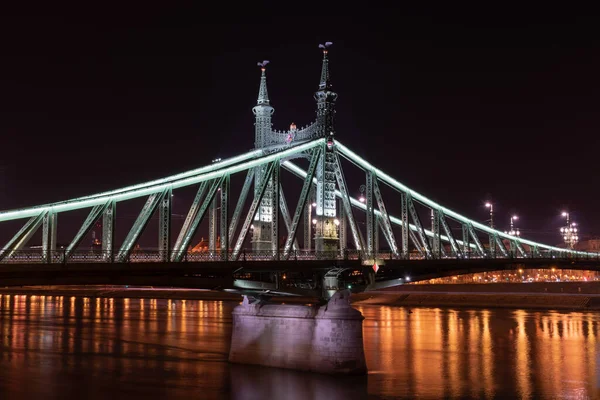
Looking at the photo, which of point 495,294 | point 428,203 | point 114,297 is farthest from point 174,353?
point 114,297

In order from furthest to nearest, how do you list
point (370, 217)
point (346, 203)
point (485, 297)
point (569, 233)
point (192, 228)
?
point (569, 233) → point (485, 297) → point (370, 217) → point (346, 203) → point (192, 228)

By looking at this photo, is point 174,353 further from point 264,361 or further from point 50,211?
point 50,211

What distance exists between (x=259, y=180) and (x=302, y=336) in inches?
743

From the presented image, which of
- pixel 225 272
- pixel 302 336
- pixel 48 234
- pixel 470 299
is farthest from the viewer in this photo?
pixel 470 299

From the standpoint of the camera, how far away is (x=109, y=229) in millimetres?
33312

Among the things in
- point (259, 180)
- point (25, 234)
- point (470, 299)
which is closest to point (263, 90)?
point (259, 180)

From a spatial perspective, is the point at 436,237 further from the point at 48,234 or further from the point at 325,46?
the point at 48,234

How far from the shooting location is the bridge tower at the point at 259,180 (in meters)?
48.0

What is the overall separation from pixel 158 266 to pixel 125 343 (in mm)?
17071

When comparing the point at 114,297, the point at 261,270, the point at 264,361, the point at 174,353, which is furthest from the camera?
the point at 114,297

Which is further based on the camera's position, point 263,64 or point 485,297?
point 485,297

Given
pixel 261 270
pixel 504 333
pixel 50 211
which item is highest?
pixel 50 211

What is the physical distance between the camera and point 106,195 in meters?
35.7

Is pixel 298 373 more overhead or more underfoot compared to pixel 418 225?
more underfoot
